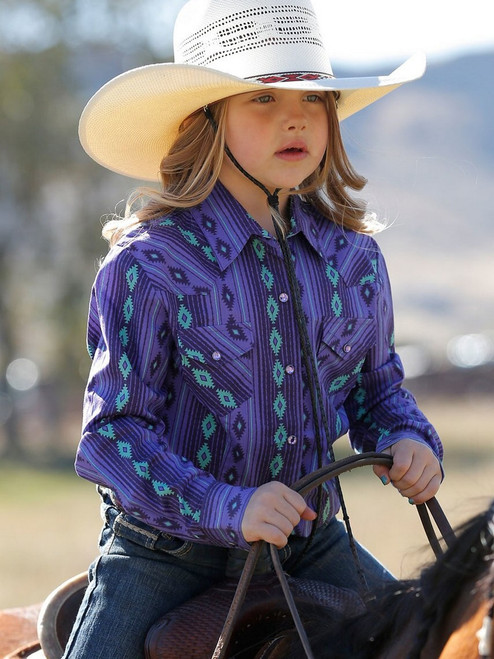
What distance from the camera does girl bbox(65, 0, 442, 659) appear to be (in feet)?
7.13

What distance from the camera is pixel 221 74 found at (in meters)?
2.29

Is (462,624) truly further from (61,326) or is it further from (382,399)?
(61,326)

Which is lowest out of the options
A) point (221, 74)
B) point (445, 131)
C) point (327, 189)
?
point (327, 189)

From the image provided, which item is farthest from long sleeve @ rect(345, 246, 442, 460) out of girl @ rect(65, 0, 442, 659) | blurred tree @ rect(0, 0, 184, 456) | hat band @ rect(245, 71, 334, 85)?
blurred tree @ rect(0, 0, 184, 456)

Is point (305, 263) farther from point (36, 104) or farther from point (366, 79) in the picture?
point (36, 104)

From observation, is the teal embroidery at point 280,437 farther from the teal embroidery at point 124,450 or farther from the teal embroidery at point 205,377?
the teal embroidery at point 124,450

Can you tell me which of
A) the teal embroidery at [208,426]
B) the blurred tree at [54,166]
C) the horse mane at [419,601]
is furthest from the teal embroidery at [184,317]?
the blurred tree at [54,166]

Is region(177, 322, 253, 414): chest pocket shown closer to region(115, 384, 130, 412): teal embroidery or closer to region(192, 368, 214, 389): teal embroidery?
region(192, 368, 214, 389): teal embroidery

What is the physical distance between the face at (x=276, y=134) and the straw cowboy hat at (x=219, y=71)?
43mm

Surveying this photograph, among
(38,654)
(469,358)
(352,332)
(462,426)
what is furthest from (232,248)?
(469,358)

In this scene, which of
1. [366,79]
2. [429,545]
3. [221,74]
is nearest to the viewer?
[429,545]

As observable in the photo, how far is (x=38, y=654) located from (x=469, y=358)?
21.1 m

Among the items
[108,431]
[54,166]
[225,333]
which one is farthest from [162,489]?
[54,166]

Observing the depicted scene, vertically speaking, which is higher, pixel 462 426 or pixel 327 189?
pixel 327 189
